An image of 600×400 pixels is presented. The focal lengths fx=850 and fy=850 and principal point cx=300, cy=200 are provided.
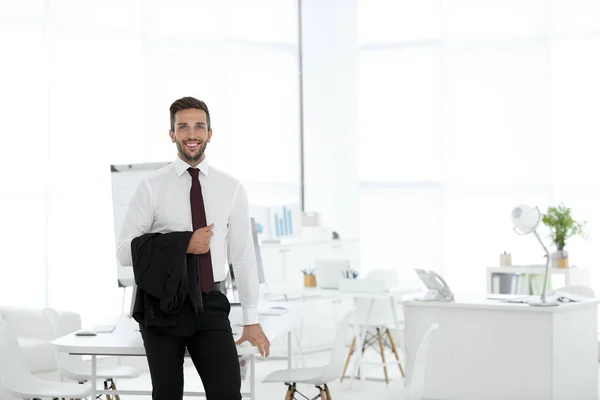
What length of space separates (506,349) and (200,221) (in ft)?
9.90

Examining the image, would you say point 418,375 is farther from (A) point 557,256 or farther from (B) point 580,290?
(A) point 557,256

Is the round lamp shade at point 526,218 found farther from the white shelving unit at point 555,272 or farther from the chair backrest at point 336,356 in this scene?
the white shelving unit at point 555,272

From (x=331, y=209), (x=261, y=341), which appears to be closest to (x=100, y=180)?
(x=331, y=209)

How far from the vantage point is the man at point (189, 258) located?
3129 mm

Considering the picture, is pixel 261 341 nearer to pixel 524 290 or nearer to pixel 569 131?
pixel 524 290

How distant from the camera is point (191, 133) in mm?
3244

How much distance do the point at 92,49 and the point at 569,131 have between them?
4569 millimetres

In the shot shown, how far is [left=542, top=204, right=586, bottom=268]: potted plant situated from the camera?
24.5 feet

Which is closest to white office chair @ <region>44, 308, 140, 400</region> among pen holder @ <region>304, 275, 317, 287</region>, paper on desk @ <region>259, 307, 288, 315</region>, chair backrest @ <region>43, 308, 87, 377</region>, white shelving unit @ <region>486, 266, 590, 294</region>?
chair backrest @ <region>43, 308, 87, 377</region>

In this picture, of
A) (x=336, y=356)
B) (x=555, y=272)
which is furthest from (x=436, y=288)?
(x=555, y=272)

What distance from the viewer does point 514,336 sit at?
552 centimetres

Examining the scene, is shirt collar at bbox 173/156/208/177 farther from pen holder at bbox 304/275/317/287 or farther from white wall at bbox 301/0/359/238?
white wall at bbox 301/0/359/238

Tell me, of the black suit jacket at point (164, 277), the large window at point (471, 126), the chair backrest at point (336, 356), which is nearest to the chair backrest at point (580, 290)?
the large window at point (471, 126)

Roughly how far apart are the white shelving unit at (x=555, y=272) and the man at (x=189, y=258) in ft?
15.7
